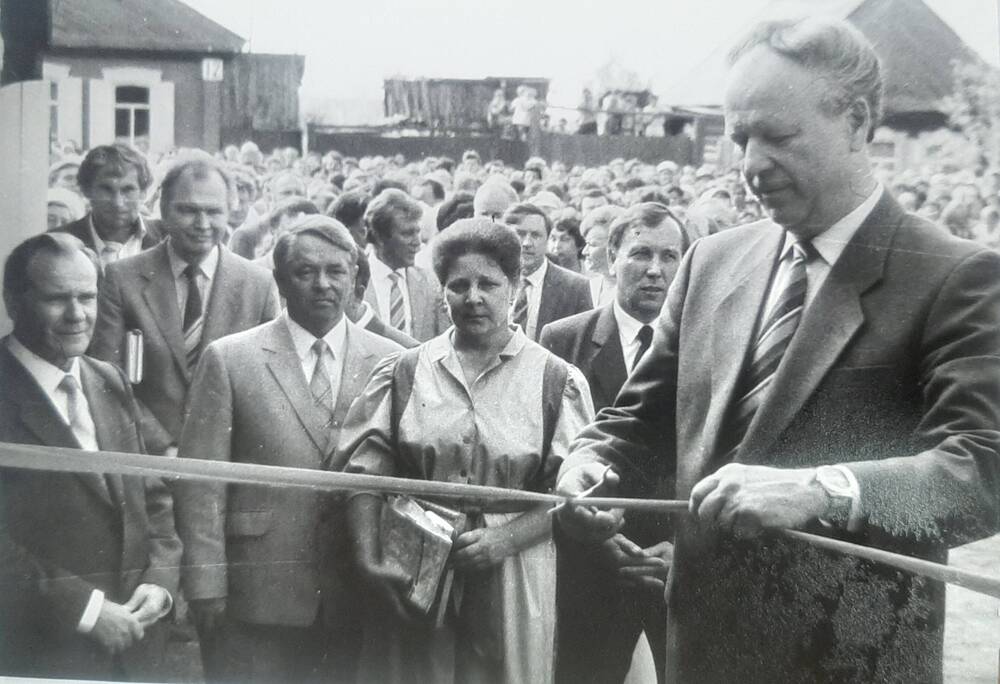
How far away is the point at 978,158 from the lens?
286cm

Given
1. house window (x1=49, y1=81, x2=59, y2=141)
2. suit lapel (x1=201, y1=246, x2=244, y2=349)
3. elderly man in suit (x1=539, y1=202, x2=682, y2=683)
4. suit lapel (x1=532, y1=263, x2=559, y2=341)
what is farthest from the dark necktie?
house window (x1=49, y1=81, x2=59, y2=141)

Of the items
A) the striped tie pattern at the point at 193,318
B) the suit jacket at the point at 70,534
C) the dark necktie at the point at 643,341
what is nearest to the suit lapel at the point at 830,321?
the dark necktie at the point at 643,341

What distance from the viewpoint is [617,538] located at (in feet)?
10.1

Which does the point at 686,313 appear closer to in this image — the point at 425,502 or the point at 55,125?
the point at 425,502

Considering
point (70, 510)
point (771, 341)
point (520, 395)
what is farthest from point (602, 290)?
point (70, 510)

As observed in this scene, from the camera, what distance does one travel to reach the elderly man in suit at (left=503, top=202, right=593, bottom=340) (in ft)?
10.2

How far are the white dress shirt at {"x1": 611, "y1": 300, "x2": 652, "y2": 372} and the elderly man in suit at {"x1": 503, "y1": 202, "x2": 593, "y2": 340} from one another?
0.28 feet

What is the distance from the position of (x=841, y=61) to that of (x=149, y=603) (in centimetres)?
239

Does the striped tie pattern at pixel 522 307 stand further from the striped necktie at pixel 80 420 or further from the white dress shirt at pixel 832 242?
the striped necktie at pixel 80 420

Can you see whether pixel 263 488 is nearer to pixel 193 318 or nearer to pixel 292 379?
pixel 292 379

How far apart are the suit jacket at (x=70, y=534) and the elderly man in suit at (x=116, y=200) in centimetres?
35

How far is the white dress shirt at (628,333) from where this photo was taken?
3082mm

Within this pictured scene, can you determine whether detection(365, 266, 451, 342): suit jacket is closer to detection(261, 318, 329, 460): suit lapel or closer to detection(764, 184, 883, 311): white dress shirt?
detection(261, 318, 329, 460): suit lapel

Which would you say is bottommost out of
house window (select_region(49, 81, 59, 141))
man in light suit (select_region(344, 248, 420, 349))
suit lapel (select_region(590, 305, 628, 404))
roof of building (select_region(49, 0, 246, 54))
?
suit lapel (select_region(590, 305, 628, 404))
